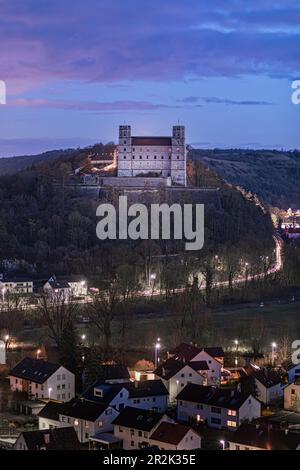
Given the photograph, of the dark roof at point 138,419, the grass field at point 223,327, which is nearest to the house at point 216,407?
the dark roof at point 138,419

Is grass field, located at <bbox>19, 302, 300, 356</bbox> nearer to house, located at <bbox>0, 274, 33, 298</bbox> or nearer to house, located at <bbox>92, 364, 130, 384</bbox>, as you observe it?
house, located at <bbox>92, 364, 130, 384</bbox>

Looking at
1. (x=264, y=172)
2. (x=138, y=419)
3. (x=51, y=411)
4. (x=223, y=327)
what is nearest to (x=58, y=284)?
(x=223, y=327)

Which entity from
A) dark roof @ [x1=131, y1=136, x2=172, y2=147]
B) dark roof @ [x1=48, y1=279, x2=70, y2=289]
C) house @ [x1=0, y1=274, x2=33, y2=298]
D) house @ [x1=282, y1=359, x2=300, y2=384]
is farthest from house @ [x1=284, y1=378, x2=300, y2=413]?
dark roof @ [x1=131, y1=136, x2=172, y2=147]

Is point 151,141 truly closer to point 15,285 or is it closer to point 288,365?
point 15,285
